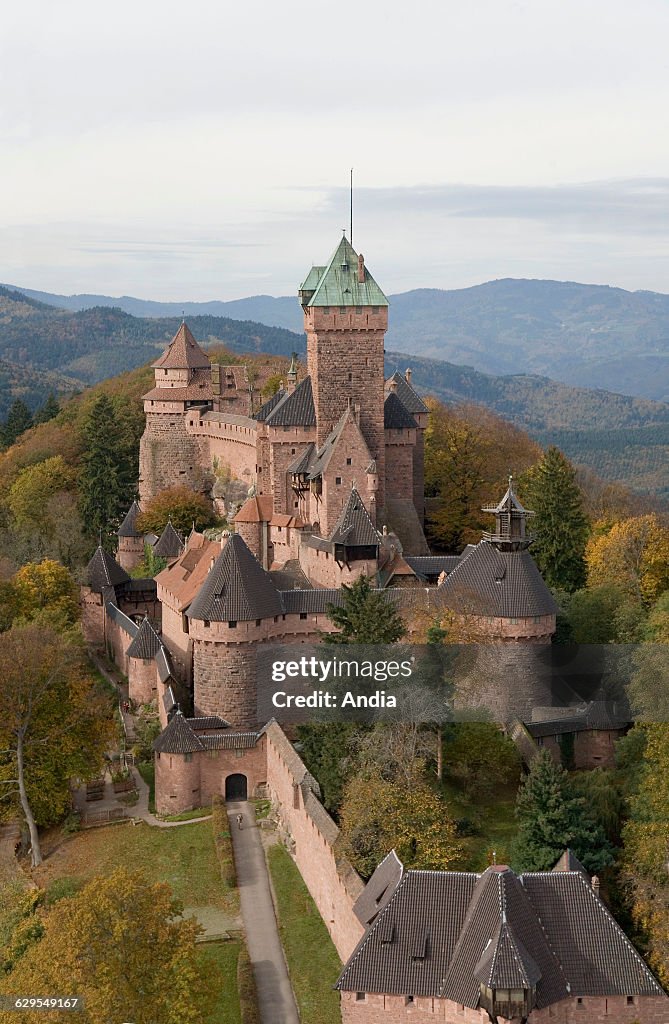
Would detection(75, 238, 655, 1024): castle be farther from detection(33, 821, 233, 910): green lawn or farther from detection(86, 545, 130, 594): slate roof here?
detection(33, 821, 233, 910): green lawn

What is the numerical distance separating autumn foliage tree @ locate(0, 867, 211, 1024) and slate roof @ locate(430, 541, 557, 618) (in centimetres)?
1607

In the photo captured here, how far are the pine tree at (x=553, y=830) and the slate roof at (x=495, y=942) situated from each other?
10.5 feet

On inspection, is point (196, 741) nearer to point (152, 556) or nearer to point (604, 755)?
point (604, 755)

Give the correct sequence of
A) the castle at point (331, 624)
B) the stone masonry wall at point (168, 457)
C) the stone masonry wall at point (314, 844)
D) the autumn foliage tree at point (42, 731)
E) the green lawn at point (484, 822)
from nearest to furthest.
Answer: the castle at point (331, 624) → the stone masonry wall at point (314, 844) → the green lawn at point (484, 822) → the autumn foliage tree at point (42, 731) → the stone masonry wall at point (168, 457)

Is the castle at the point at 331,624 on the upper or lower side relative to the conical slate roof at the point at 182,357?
lower

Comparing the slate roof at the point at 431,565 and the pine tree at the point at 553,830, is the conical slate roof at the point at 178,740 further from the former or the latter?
the pine tree at the point at 553,830

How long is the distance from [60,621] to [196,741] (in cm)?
1602

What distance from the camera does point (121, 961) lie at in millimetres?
25031

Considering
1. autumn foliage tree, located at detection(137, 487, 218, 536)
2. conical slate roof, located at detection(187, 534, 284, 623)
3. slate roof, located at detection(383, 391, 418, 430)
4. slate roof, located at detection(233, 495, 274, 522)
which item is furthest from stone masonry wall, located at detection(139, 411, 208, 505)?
conical slate roof, located at detection(187, 534, 284, 623)

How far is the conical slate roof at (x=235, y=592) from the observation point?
132 ft

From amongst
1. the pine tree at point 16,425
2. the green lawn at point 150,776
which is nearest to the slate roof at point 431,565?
the green lawn at point 150,776

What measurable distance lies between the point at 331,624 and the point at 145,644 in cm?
937

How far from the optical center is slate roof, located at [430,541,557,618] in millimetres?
38938

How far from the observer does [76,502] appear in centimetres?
7181
